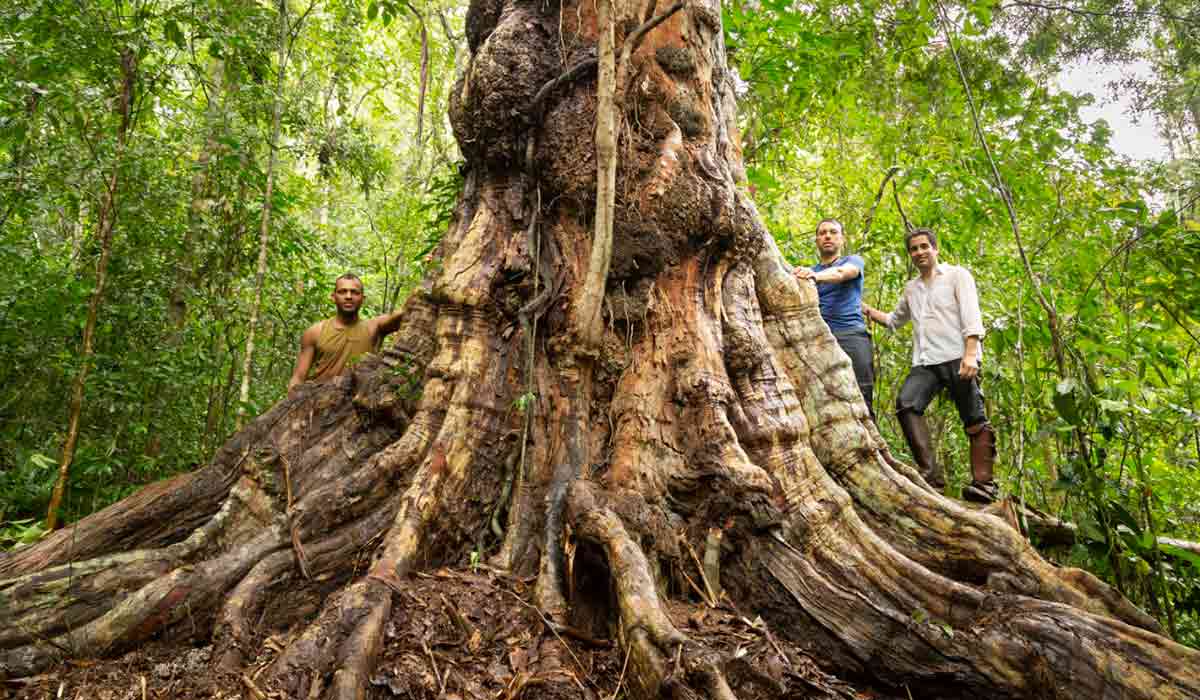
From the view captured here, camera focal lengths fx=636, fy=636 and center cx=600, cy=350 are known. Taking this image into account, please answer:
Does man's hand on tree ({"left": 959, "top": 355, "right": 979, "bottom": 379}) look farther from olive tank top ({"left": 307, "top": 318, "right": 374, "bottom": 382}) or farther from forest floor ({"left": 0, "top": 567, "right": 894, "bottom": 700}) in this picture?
olive tank top ({"left": 307, "top": 318, "right": 374, "bottom": 382})

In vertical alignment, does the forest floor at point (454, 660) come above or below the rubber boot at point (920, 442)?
below

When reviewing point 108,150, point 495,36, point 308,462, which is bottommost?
point 308,462

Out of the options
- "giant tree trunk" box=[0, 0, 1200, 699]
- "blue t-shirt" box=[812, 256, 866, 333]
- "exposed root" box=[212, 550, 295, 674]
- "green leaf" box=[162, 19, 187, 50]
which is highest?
"green leaf" box=[162, 19, 187, 50]

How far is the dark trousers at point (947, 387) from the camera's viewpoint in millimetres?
4586

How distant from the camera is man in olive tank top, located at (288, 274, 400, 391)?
16.4 feet

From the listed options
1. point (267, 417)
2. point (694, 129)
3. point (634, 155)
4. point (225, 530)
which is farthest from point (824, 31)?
point (225, 530)

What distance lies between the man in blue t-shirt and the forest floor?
2943 millimetres

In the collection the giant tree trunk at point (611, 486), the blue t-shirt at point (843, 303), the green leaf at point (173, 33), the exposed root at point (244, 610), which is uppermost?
the green leaf at point (173, 33)

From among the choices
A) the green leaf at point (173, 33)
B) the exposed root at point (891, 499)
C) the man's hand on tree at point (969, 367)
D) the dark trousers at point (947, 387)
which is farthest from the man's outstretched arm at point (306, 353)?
the man's hand on tree at point (969, 367)

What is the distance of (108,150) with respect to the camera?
4559mm

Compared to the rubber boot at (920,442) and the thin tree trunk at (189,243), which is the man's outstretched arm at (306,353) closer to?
the thin tree trunk at (189,243)

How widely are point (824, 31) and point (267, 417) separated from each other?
6641 mm

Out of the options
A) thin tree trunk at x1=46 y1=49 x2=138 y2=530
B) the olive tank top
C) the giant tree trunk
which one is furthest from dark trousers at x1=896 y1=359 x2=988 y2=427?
thin tree trunk at x1=46 y1=49 x2=138 y2=530

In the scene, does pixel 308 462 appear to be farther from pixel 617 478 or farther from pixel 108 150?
pixel 108 150
